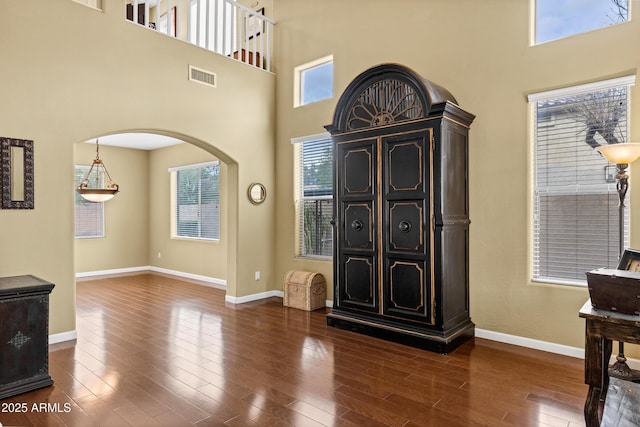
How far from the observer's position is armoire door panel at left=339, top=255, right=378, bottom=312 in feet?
13.7

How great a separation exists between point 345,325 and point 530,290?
1906 mm

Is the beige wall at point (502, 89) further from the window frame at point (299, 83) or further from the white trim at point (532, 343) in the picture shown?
the window frame at point (299, 83)

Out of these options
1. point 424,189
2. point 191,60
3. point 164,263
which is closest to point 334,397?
point 424,189

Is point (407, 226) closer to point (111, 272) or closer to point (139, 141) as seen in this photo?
point (139, 141)

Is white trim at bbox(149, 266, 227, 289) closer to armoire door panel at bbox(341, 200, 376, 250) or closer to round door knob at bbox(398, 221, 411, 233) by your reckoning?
armoire door panel at bbox(341, 200, 376, 250)

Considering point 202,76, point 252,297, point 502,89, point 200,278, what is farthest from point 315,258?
point 502,89

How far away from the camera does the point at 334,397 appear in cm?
279

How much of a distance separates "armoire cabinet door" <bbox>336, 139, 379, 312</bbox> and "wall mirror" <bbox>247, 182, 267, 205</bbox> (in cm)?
178

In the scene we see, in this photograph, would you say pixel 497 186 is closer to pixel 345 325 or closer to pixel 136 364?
pixel 345 325

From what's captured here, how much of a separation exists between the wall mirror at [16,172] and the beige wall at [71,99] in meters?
0.07

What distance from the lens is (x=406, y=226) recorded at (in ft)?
12.8

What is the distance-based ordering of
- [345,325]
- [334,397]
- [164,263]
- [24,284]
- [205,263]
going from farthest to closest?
[164,263] → [205,263] → [345,325] → [24,284] → [334,397]

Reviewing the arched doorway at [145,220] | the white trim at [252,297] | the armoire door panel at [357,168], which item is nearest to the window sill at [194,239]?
the arched doorway at [145,220]

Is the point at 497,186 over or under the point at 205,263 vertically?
over
